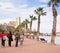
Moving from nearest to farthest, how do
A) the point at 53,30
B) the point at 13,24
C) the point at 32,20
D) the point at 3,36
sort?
the point at 3,36 < the point at 53,30 < the point at 32,20 < the point at 13,24

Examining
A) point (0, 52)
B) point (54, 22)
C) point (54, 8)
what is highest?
point (54, 8)

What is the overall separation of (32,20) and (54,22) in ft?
182

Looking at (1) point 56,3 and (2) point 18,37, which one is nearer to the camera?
(2) point 18,37

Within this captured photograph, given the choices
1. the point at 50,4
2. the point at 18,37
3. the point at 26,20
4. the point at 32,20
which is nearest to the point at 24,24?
the point at 26,20

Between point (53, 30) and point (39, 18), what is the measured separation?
95.6 feet

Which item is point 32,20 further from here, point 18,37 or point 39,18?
point 18,37

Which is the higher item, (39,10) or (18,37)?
(39,10)

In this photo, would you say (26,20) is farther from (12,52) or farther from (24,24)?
(12,52)

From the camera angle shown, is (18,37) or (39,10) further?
(39,10)

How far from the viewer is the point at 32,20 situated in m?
94.8

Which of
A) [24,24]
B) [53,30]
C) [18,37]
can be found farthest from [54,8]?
[24,24]

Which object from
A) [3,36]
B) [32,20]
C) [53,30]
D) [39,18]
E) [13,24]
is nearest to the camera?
[3,36]

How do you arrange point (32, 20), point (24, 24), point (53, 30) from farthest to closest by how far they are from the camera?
point (24, 24) < point (32, 20) < point (53, 30)

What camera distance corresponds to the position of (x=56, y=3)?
40.5 meters
